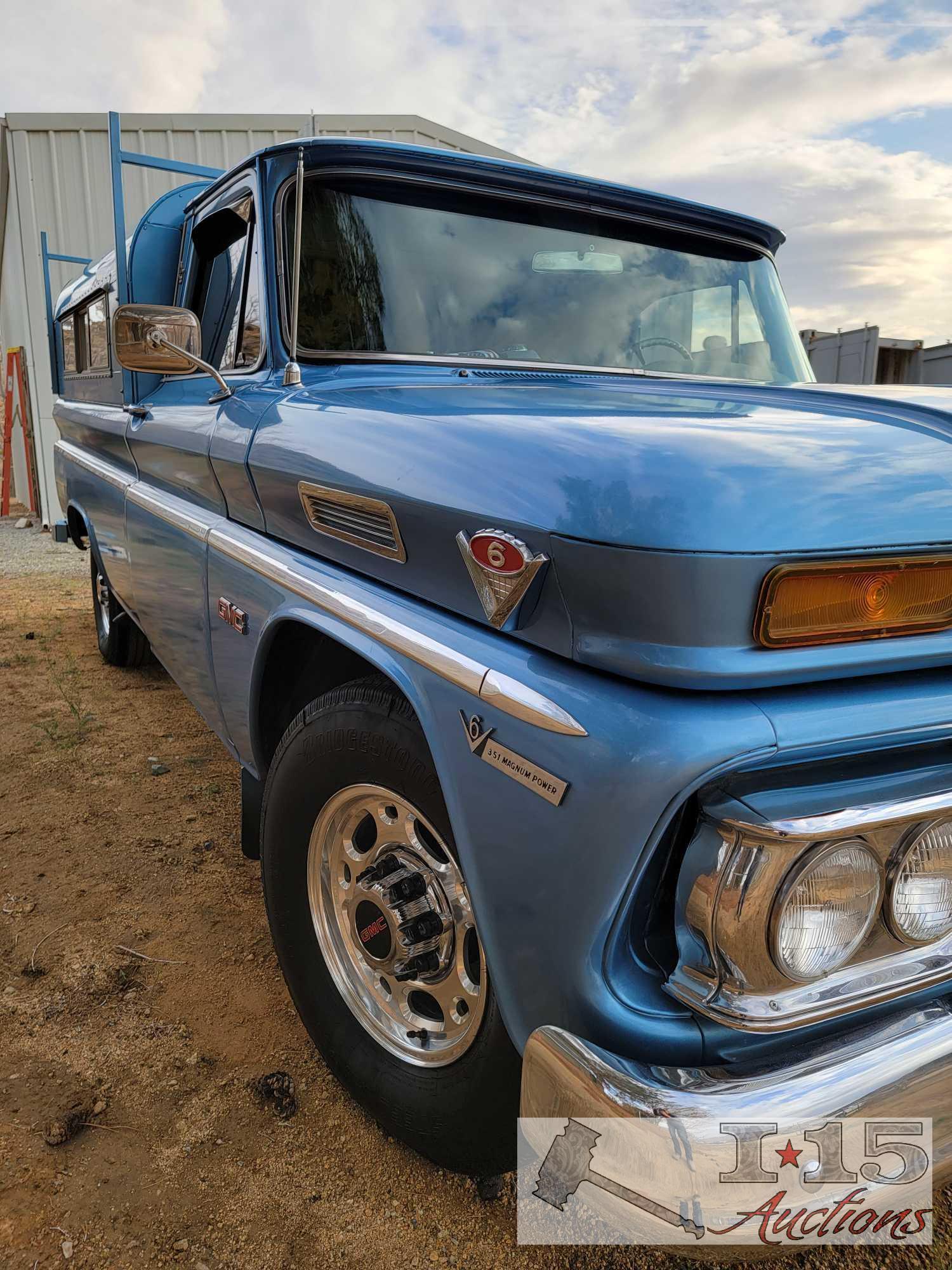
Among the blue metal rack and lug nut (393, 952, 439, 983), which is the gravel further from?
lug nut (393, 952, 439, 983)

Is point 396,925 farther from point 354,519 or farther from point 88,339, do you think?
point 88,339

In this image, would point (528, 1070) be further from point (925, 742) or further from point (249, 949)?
point (249, 949)

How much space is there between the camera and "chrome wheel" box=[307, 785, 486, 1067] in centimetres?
156

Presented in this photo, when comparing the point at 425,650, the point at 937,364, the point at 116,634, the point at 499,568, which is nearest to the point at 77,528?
the point at 116,634

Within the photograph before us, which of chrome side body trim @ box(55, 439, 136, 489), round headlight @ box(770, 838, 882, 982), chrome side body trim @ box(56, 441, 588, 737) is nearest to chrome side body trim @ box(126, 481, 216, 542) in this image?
chrome side body trim @ box(56, 441, 588, 737)

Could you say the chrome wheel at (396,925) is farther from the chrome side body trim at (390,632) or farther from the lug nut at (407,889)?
the chrome side body trim at (390,632)

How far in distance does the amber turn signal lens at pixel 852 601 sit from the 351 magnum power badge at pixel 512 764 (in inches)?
12.6

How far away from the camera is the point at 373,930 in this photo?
174 centimetres

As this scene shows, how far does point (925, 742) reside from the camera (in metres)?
1.14

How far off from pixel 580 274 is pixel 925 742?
1.73m

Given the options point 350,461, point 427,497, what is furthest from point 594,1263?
point 350,461

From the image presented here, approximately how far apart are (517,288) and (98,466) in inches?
98.7

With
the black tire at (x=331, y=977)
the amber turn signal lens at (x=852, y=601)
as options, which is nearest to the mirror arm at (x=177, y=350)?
the black tire at (x=331, y=977)

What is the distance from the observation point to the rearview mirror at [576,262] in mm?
2342
